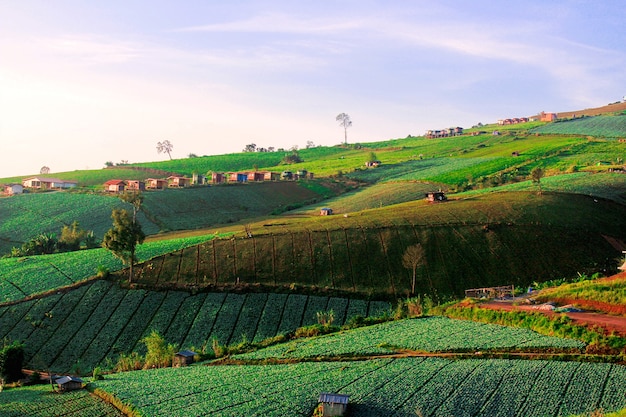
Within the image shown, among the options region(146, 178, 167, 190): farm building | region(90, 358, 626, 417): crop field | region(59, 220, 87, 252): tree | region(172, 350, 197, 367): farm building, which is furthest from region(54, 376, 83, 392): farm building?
region(146, 178, 167, 190): farm building

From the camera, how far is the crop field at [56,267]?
64.2 m

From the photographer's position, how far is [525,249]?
224ft

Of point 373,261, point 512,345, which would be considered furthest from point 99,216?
point 512,345

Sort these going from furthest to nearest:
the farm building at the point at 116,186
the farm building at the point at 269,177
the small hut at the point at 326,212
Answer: the farm building at the point at 269,177, the farm building at the point at 116,186, the small hut at the point at 326,212

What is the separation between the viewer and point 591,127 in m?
166

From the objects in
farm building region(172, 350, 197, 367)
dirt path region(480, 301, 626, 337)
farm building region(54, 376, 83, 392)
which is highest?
dirt path region(480, 301, 626, 337)

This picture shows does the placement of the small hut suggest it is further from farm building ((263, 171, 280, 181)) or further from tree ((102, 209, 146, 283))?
farm building ((263, 171, 280, 181))

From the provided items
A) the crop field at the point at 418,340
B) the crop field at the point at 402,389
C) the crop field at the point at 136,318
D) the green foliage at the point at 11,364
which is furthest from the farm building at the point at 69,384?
the crop field at the point at 136,318

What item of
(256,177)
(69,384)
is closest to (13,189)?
(256,177)

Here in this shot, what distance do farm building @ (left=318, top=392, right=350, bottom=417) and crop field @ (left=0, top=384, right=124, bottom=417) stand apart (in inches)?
444

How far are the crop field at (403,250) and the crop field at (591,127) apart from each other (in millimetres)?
82743

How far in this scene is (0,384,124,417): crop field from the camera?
111 ft

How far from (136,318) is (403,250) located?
1099 inches

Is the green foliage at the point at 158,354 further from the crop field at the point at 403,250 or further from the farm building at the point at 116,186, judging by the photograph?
the farm building at the point at 116,186
